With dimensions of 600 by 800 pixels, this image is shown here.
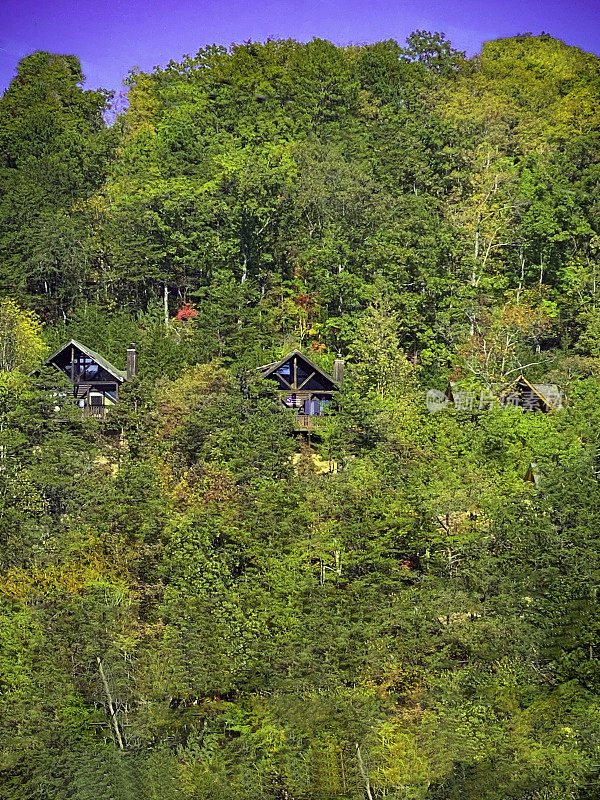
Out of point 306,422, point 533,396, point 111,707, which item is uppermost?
point 533,396

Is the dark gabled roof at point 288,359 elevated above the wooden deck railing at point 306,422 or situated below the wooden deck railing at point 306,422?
above

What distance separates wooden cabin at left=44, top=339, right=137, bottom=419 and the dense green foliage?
1498mm

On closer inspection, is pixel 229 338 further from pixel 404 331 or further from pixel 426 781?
pixel 426 781

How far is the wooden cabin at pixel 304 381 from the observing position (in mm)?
52094

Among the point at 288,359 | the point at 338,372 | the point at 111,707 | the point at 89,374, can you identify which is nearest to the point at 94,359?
the point at 89,374

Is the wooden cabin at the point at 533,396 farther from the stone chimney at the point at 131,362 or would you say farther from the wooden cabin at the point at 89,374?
the wooden cabin at the point at 89,374

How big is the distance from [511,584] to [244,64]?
4713cm

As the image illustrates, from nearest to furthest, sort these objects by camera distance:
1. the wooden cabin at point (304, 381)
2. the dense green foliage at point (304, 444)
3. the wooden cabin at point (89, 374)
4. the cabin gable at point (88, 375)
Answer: the dense green foliage at point (304, 444) < the wooden cabin at point (304, 381) < the wooden cabin at point (89, 374) < the cabin gable at point (88, 375)

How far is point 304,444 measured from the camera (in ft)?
160

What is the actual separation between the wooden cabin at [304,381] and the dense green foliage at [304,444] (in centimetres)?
126

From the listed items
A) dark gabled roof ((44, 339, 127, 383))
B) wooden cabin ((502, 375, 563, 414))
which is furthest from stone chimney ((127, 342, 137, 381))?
wooden cabin ((502, 375, 563, 414))

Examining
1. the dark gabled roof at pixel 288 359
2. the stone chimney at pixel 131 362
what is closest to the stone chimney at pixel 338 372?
the dark gabled roof at pixel 288 359

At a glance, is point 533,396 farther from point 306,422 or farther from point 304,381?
point 306,422

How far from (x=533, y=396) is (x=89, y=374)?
21.8 m
